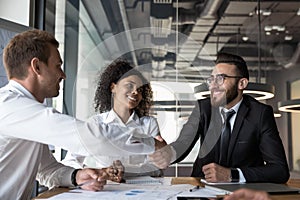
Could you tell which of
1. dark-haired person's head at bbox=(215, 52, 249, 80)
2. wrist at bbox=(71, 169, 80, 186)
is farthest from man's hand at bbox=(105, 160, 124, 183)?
dark-haired person's head at bbox=(215, 52, 249, 80)

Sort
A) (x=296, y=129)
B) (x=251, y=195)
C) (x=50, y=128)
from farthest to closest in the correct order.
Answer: (x=296, y=129)
(x=50, y=128)
(x=251, y=195)

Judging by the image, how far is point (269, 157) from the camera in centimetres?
192

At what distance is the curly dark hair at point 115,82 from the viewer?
1.56m

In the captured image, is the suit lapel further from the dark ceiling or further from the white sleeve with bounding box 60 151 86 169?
the white sleeve with bounding box 60 151 86 169

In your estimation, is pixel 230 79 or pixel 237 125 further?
pixel 230 79

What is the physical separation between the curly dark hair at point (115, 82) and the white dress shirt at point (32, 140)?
0.15m

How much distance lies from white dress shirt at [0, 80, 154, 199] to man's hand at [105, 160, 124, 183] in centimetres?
14

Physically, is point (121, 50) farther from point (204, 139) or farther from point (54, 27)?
point (54, 27)

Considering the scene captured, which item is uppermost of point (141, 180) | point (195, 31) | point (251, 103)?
point (195, 31)

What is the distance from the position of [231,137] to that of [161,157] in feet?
2.17

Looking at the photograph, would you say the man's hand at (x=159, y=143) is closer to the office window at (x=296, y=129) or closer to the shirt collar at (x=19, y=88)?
the shirt collar at (x=19, y=88)

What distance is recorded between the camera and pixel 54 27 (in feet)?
11.6

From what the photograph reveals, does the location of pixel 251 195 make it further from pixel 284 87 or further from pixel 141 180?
pixel 284 87

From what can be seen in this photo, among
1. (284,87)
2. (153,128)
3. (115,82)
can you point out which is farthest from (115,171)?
(284,87)
